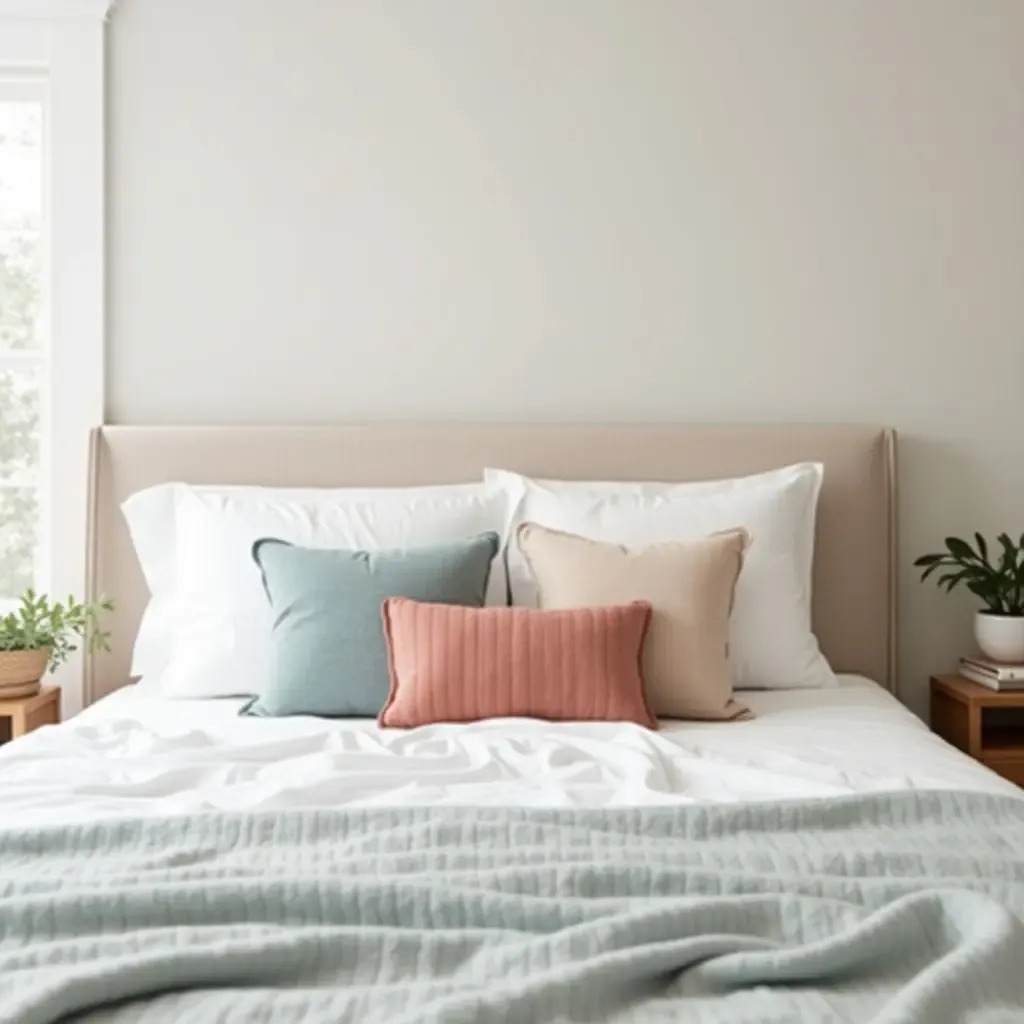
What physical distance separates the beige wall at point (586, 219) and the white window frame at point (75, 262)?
0.05m

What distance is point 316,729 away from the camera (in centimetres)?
227

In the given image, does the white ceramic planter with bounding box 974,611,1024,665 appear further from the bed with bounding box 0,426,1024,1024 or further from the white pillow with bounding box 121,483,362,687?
the white pillow with bounding box 121,483,362,687

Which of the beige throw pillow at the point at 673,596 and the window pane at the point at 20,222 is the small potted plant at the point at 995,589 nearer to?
the beige throw pillow at the point at 673,596

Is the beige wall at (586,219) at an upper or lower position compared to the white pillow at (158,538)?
upper

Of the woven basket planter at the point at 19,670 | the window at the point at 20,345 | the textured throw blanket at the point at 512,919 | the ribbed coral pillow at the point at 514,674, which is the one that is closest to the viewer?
the textured throw blanket at the point at 512,919

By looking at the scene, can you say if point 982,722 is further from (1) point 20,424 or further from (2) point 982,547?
(1) point 20,424

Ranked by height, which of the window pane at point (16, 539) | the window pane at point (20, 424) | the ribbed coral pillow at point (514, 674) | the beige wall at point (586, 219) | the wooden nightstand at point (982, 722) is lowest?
the wooden nightstand at point (982, 722)

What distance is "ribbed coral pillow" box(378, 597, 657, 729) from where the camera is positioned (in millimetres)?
2293

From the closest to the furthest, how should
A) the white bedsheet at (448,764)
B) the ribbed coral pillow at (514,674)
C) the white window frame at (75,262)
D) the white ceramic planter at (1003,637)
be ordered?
the white bedsheet at (448,764)
the ribbed coral pillow at (514,674)
the white ceramic planter at (1003,637)
the white window frame at (75,262)

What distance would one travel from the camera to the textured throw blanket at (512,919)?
3.54ft

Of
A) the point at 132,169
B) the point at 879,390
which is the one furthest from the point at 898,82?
the point at 132,169

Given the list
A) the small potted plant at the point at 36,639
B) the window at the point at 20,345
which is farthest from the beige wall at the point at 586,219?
the small potted plant at the point at 36,639

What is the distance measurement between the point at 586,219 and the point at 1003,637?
1.42m

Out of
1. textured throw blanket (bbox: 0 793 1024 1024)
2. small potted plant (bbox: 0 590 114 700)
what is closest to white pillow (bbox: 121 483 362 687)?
small potted plant (bbox: 0 590 114 700)
